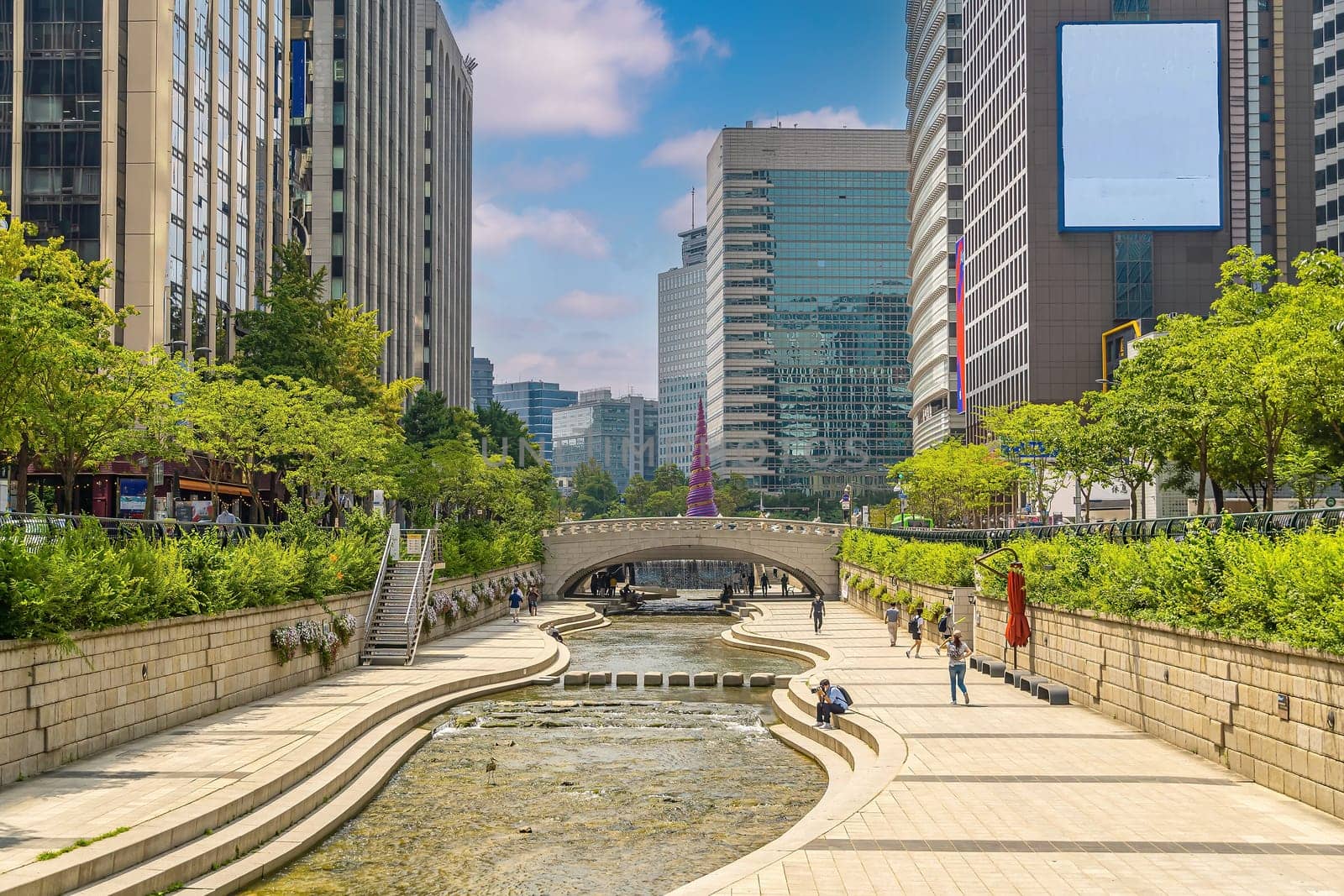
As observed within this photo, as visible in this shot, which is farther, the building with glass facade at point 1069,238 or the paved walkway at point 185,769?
the building with glass facade at point 1069,238

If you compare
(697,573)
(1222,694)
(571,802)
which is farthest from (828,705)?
(697,573)

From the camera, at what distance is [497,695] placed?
34125mm

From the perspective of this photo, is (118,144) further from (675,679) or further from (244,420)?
(675,679)

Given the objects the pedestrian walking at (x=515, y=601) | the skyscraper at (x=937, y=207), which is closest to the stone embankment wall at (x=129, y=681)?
the pedestrian walking at (x=515, y=601)

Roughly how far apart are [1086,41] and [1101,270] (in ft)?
53.2

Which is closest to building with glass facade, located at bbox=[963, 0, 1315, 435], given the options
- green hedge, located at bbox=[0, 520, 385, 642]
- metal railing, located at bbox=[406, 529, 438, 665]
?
metal railing, located at bbox=[406, 529, 438, 665]

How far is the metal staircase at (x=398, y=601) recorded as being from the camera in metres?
38.0

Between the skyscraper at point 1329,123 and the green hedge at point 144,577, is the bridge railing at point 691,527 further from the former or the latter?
the skyscraper at point 1329,123

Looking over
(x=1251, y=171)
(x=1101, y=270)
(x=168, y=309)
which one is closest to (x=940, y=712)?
(x=168, y=309)

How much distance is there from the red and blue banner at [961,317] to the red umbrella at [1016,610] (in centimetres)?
8322

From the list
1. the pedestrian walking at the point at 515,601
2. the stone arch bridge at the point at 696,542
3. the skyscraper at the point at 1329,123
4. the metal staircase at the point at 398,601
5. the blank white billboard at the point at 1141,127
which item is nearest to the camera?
the metal staircase at the point at 398,601

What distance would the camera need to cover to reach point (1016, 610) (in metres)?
30.1

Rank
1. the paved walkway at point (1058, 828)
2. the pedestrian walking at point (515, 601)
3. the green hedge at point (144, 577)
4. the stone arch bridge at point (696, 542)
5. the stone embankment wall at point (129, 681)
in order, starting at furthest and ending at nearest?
the stone arch bridge at point (696, 542) → the pedestrian walking at point (515, 601) → the green hedge at point (144, 577) → the stone embankment wall at point (129, 681) → the paved walkway at point (1058, 828)

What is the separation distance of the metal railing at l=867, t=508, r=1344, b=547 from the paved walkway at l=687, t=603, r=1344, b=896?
4.08 metres
